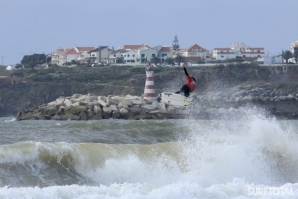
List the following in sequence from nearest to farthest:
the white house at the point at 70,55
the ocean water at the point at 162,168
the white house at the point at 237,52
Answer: the ocean water at the point at 162,168
the white house at the point at 237,52
the white house at the point at 70,55

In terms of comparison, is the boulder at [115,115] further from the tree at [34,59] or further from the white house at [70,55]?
the white house at [70,55]

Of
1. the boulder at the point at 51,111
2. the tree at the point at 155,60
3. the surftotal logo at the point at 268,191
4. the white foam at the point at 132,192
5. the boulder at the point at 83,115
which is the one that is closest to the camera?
the white foam at the point at 132,192

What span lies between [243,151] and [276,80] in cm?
4680

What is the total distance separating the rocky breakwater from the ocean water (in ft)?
43.2

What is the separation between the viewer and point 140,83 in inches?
2251

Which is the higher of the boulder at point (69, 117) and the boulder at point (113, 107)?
the boulder at point (113, 107)

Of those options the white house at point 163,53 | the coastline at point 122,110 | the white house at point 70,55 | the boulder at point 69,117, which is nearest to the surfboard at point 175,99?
the coastline at point 122,110

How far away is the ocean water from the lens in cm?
1258

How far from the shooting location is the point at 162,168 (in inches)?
620

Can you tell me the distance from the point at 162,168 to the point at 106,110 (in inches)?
684

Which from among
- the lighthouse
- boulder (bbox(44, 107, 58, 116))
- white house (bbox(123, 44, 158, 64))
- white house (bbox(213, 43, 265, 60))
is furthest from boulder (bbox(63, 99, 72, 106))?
white house (bbox(213, 43, 265, 60))

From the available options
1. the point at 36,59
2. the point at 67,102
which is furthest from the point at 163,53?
the point at 67,102

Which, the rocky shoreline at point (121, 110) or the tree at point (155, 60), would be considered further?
the tree at point (155, 60)

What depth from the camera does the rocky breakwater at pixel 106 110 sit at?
3284 cm
